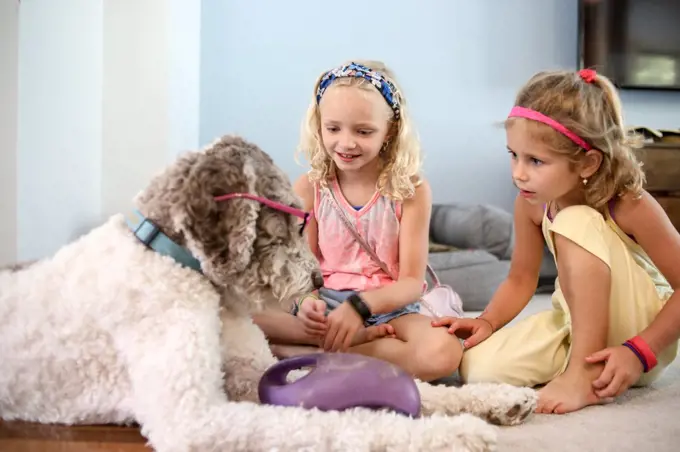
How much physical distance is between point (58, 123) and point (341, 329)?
4.00ft

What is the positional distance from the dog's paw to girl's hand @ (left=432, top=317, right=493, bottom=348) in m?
0.33

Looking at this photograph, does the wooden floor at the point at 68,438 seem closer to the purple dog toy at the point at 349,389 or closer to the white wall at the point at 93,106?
the purple dog toy at the point at 349,389

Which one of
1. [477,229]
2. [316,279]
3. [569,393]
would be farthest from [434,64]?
[316,279]

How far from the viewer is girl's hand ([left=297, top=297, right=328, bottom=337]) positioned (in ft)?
4.75

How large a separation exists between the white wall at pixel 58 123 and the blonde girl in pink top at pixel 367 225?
71cm

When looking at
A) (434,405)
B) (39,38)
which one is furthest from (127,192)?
(434,405)

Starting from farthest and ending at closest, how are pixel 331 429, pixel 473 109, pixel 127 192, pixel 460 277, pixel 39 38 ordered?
pixel 473 109 < pixel 460 277 < pixel 127 192 < pixel 39 38 < pixel 331 429

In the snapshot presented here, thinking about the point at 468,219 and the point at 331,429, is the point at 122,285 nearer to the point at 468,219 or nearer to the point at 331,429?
the point at 331,429

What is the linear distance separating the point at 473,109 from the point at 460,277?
5.00 feet

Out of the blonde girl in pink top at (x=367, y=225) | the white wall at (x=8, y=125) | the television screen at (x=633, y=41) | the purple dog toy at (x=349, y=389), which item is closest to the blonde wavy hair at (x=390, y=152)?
the blonde girl in pink top at (x=367, y=225)

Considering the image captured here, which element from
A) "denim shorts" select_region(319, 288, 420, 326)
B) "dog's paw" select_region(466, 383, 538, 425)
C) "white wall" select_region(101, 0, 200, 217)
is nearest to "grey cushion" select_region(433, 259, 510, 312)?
"denim shorts" select_region(319, 288, 420, 326)

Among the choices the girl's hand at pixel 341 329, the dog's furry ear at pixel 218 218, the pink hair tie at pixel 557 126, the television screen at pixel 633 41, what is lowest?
the girl's hand at pixel 341 329

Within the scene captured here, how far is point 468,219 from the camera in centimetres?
343

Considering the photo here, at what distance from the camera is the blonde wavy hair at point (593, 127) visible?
4.74 feet
